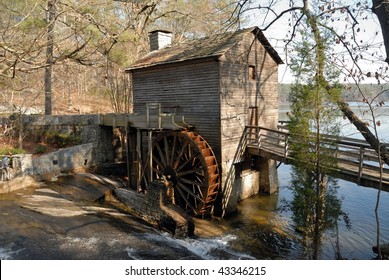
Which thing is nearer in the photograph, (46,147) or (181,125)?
(181,125)

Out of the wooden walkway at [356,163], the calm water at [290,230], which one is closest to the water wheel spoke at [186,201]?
the calm water at [290,230]

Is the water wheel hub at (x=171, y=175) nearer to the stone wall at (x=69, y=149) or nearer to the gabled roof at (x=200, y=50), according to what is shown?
the stone wall at (x=69, y=149)

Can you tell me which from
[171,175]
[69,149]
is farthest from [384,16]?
[69,149]

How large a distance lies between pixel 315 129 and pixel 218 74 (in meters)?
4.93

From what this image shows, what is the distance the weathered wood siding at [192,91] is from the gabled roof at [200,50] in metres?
0.28

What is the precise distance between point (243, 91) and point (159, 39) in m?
5.94

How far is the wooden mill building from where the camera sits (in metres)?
12.4

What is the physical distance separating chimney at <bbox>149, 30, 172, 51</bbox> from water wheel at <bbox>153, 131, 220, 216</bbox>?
5681 mm

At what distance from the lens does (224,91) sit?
40.6 ft

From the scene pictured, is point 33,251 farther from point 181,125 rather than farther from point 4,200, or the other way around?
point 181,125

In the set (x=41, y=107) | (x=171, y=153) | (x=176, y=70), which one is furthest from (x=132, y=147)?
(x=41, y=107)

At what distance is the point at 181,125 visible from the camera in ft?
41.5

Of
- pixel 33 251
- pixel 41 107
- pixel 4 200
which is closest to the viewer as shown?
pixel 33 251

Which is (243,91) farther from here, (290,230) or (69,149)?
(69,149)
